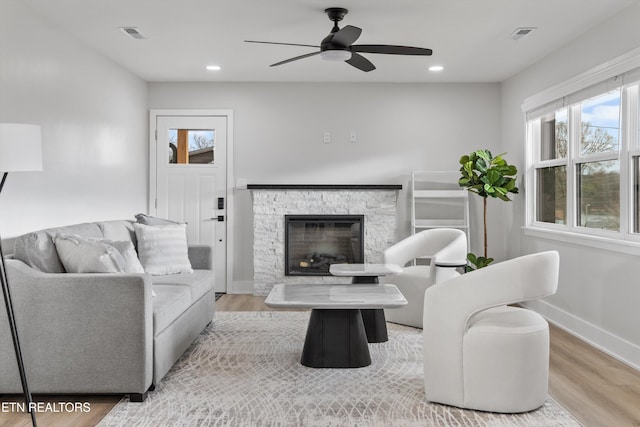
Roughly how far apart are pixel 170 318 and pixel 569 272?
3274 mm

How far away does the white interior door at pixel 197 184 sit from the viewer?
6.32 metres

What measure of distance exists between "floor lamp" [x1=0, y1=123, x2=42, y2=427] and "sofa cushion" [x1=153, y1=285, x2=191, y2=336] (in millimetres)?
702

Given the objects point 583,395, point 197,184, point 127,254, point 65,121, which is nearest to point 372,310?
point 583,395

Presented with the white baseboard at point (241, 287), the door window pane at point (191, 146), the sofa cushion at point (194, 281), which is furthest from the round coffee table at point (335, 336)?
the door window pane at point (191, 146)

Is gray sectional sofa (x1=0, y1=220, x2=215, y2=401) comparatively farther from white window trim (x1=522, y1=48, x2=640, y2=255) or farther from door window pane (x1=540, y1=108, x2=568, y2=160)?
door window pane (x1=540, y1=108, x2=568, y2=160)

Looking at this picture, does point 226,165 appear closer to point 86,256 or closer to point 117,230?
point 117,230

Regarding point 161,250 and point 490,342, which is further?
point 161,250

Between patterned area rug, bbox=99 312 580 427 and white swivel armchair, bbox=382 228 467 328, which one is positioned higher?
white swivel armchair, bbox=382 228 467 328

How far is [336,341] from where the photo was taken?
3555 mm

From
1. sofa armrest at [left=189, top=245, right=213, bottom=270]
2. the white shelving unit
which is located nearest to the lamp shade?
sofa armrest at [left=189, top=245, right=213, bottom=270]

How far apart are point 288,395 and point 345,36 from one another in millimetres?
2253

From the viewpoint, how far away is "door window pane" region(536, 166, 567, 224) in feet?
16.1

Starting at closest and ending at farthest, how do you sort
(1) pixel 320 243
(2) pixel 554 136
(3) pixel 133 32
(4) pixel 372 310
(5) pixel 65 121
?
(4) pixel 372 310 → (5) pixel 65 121 → (3) pixel 133 32 → (2) pixel 554 136 → (1) pixel 320 243

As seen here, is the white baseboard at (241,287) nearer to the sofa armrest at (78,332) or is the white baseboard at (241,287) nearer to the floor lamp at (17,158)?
the sofa armrest at (78,332)
